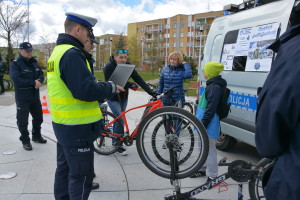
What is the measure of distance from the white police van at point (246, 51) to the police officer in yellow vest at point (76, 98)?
229 centimetres

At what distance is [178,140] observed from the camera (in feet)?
8.34

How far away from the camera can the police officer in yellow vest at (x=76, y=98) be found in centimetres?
215

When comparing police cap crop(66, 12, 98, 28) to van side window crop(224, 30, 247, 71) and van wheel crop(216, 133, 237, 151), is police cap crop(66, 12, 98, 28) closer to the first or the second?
van side window crop(224, 30, 247, 71)

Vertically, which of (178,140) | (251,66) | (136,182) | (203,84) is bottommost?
(136,182)

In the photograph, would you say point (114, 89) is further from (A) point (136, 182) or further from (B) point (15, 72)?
(B) point (15, 72)

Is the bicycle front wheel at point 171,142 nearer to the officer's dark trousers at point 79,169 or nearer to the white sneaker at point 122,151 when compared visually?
the officer's dark trousers at point 79,169

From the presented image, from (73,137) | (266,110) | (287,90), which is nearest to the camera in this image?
(287,90)

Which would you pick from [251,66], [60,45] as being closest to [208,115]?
[251,66]

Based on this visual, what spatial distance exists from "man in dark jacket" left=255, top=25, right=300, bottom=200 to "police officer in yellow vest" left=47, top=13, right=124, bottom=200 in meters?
1.42

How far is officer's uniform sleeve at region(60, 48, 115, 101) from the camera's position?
2.12m

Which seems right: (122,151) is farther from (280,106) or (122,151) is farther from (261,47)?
(280,106)

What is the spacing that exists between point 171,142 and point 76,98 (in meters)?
0.97

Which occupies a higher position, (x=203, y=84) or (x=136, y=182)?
(x=203, y=84)

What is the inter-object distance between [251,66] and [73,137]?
2.79 meters
